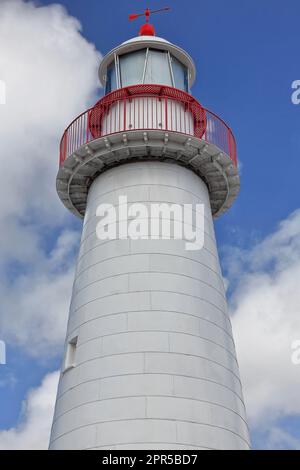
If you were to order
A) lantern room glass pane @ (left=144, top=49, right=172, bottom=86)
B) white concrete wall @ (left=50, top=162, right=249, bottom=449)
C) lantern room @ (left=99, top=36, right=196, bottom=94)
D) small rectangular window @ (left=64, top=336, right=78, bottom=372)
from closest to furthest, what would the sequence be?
1. white concrete wall @ (left=50, top=162, right=249, bottom=449)
2. small rectangular window @ (left=64, top=336, right=78, bottom=372)
3. lantern room glass pane @ (left=144, top=49, right=172, bottom=86)
4. lantern room @ (left=99, top=36, right=196, bottom=94)

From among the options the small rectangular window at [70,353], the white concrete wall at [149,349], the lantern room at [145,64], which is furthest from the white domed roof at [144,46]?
the small rectangular window at [70,353]

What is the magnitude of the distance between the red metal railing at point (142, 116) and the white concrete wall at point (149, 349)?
5.50 ft

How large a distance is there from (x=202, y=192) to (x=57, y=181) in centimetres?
434

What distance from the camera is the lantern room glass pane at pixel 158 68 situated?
1762 centimetres

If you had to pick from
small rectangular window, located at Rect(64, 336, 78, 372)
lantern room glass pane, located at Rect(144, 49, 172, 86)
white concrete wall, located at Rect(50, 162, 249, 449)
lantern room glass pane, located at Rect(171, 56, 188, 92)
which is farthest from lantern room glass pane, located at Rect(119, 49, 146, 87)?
small rectangular window, located at Rect(64, 336, 78, 372)

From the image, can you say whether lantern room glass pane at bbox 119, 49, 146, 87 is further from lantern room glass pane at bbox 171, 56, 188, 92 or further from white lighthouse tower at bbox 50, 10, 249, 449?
lantern room glass pane at bbox 171, 56, 188, 92

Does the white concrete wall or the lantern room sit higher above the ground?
the lantern room

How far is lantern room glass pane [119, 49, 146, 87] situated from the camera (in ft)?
58.0

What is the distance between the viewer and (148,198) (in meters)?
15.2

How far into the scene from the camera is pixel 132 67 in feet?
59.1

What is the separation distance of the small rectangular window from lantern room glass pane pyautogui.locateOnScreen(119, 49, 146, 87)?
8.05m

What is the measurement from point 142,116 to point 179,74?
9.84ft

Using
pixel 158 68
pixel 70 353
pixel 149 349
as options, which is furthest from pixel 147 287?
pixel 158 68
